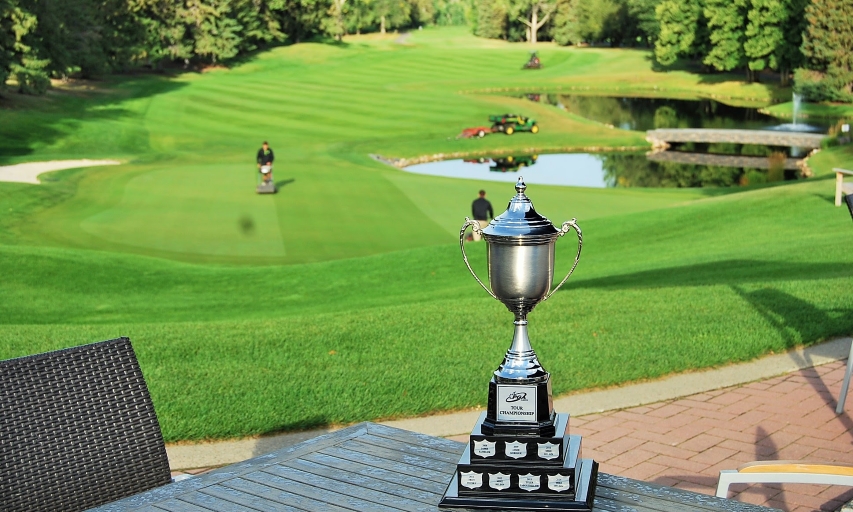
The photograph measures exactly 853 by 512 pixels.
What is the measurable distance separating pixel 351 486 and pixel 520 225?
1.00 m

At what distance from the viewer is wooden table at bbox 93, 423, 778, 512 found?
3.20 meters

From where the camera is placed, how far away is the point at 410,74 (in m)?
68.7

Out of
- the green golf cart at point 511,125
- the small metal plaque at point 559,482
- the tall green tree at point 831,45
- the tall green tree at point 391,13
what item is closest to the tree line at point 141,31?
the tall green tree at point 391,13

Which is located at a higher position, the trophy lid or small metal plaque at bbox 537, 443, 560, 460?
the trophy lid

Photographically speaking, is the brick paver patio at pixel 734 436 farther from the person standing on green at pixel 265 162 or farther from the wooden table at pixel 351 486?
the person standing on green at pixel 265 162

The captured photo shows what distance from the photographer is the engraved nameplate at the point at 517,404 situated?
10.7 ft

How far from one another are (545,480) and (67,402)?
179 cm

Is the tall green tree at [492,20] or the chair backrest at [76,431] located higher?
the tall green tree at [492,20]

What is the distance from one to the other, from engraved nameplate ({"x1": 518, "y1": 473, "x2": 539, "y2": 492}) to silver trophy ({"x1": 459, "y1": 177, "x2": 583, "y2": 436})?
131 millimetres

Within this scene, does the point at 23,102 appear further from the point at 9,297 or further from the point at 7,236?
the point at 9,297

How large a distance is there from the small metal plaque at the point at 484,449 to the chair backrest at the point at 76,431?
1.42 meters

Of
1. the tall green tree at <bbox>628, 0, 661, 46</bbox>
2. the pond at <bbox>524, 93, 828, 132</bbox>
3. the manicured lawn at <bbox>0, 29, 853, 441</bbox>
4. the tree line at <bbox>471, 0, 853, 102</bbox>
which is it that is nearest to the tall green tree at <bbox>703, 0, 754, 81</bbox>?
the tree line at <bbox>471, 0, 853, 102</bbox>

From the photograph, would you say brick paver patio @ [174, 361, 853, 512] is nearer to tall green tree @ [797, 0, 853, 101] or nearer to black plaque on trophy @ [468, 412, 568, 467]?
black plaque on trophy @ [468, 412, 568, 467]

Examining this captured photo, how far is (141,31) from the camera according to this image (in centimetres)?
5984
